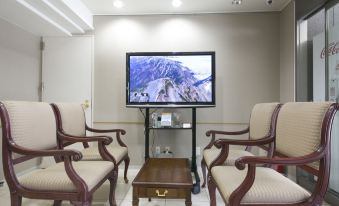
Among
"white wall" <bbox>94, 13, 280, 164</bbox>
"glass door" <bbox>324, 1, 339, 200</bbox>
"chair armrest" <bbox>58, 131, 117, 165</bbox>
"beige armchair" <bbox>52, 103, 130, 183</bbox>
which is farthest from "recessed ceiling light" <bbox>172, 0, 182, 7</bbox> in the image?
"chair armrest" <bbox>58, 131, 117, 165</bbox>

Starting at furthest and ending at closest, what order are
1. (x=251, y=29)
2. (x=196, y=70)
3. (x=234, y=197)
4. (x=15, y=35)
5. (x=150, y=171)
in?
1. (x=251, y=29)
2. (x=196, y=70)
3. (x=15, y=35)
4. (x=150, y=171)
5. (x=234, y=197)

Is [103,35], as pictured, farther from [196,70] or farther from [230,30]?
[230,30]

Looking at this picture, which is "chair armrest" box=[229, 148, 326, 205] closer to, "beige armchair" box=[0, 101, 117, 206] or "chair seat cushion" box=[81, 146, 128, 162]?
"beige armchair" box=[0, 101, 117, 206]

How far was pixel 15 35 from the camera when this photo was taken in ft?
10.5

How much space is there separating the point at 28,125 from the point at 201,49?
2649mm

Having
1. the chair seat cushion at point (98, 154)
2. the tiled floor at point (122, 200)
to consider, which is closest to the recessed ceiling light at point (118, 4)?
the chair seat cushion at point (98, 154)

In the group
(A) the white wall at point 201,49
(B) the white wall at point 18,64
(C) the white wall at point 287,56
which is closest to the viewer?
(B) the white wall at point 18,64

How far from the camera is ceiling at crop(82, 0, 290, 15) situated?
134 inches

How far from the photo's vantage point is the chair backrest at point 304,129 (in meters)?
1.37

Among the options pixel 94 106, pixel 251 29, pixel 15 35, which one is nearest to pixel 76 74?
pixel 94 106

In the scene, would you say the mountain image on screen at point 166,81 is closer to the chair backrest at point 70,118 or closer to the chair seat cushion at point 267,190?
the chair backrest at point 70,118

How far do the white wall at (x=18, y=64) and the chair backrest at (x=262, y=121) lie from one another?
9.56 ft

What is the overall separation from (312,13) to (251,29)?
921mm

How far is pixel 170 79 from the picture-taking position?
3.45 meters
